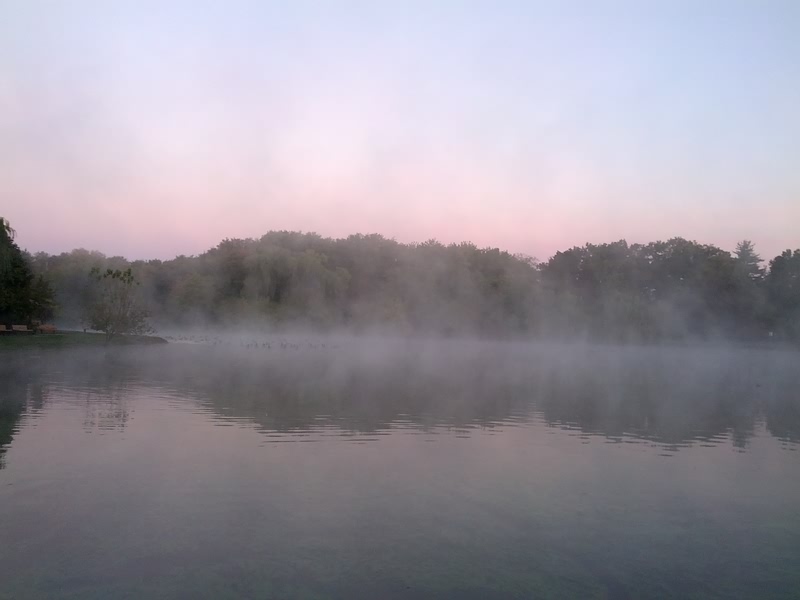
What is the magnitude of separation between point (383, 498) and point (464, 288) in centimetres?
5813

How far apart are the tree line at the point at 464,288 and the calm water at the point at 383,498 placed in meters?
37.5

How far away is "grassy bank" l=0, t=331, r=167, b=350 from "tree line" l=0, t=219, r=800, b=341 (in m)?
15.5

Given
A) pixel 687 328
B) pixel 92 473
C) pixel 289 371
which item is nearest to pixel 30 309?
pixel 289 371

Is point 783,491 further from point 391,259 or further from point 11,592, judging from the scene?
point 391,259

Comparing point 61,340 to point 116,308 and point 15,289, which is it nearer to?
point 15,289

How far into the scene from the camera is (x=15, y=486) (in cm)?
772

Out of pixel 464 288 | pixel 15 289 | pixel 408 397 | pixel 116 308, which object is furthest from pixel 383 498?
pixel 464 288

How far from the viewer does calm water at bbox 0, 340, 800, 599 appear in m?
5.74

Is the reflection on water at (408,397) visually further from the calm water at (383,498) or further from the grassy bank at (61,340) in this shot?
the grassy bank at (61,340)

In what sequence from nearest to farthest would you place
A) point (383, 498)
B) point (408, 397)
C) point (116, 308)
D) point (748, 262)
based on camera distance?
point (383, 498) < point (408, 397) < point (116, 308) < point (748, 262)

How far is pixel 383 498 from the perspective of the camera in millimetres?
7973

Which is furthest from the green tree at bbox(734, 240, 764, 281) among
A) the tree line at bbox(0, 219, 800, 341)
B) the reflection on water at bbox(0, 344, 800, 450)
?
the reflection on water at bbox(0, 344, 800, 450)

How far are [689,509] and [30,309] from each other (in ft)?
102

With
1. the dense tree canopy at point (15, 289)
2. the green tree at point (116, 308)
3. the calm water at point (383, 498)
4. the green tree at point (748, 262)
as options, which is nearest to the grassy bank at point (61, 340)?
the green tree at point (116, 308)
